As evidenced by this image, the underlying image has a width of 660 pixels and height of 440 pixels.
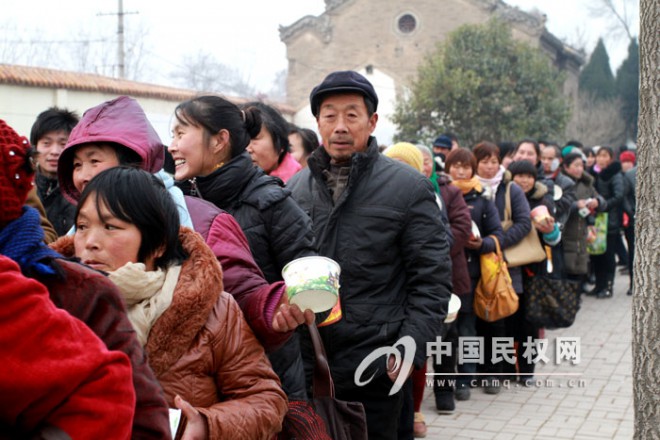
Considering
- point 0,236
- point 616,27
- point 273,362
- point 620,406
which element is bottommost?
point 620,406

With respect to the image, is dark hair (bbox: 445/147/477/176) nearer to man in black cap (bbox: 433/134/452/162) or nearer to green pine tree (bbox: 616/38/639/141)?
man in black cap (bbox: 433/134/452/162)

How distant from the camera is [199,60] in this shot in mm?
72375

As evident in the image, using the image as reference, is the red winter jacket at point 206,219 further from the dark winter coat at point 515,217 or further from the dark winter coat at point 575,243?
the dark winter coat at point 575,243

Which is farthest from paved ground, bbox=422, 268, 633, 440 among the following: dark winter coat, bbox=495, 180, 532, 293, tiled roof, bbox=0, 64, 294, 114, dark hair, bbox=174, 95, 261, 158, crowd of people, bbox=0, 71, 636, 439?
tiled roof, bbox=0, 64, 294, 114

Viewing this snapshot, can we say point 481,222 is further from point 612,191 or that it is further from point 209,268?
point 612,191

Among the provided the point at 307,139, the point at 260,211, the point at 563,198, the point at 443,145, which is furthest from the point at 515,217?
the point at 260,211

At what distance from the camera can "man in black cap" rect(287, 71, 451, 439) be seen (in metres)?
3.99

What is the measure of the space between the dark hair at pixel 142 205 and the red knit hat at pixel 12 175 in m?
0.58

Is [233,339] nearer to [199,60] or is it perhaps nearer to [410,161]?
[410,161]

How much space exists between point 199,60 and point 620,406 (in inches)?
2688

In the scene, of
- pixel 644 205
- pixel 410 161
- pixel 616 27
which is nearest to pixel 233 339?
pixel 644 205

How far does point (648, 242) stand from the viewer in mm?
3406

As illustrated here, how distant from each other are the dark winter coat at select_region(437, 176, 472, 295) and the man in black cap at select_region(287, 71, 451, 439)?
8.49 ft

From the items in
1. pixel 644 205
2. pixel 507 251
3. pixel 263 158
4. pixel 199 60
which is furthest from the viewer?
pixel 199 60
